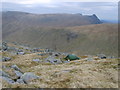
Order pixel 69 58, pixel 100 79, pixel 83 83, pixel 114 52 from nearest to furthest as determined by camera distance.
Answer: pixel 83 83
pixel 100 79
pixel 69 58
pixel 114 52

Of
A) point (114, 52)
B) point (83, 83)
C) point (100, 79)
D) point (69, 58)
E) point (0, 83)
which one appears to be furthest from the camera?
point (114, 52)

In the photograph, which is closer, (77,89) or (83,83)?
(77,89)

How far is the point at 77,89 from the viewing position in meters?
21.7

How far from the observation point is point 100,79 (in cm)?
2564

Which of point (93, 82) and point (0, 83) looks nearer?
point (0, 83)

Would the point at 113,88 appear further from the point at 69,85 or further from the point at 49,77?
the point at 49,77

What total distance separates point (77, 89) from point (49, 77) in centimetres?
578

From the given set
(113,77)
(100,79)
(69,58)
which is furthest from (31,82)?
(69,58)

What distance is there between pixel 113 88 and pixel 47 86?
8.78m

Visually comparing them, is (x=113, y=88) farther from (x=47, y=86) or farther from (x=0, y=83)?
(x=0, y=83)

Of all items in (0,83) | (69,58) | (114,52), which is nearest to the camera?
(0,83)

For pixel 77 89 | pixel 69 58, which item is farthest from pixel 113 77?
pixel 69 58

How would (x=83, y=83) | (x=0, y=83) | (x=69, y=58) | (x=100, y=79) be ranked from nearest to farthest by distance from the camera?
(x=0, y=83), (x=83, y=83), (x=100, y=79), (x=69, y=58)

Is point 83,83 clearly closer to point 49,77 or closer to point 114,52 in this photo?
point 49,77
